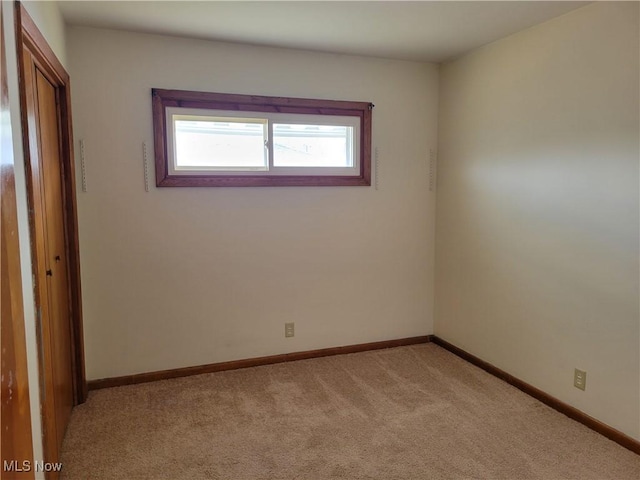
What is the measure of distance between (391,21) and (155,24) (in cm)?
149

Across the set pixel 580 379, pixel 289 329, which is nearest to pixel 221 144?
pixel 289 329

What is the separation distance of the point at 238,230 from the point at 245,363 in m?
1.03

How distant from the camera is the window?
123 inches

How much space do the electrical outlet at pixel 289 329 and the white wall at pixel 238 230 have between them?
0.17ft

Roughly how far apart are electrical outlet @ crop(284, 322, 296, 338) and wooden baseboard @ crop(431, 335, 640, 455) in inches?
53.7

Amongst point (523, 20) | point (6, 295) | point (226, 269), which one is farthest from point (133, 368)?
point (523, 20)

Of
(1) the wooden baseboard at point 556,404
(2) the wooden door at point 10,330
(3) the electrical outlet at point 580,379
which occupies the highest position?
(2) the wooden door at point 10,330

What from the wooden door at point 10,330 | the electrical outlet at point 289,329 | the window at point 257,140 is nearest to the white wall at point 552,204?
the window at point 257,140

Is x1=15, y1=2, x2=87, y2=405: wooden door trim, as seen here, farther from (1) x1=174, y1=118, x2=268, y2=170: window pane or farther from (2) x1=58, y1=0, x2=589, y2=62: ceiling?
(1) x1=174, y1=118, x2=268, y2=170: window pane

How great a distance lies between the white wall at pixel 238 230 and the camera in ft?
9.82

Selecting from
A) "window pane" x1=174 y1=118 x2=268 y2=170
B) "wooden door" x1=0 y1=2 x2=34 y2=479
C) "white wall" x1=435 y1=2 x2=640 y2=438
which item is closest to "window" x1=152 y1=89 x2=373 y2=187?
"window pane" x1=174 y1=118 x2=268 y2=170

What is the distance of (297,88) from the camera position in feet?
11.1

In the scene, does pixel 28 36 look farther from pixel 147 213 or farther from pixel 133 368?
pixel 133 368

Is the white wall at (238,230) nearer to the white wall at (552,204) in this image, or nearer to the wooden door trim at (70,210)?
the wooden door trim at (70,210)
